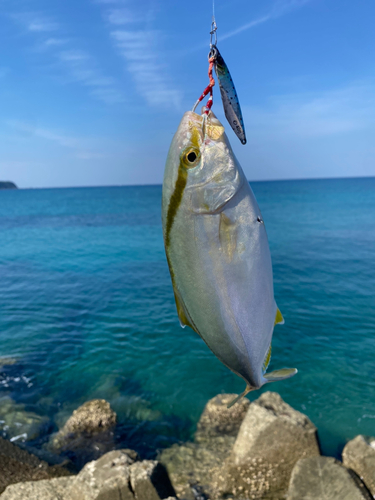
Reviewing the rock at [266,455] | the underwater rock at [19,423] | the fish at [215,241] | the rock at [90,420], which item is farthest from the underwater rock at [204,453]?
the fish at [215,241]

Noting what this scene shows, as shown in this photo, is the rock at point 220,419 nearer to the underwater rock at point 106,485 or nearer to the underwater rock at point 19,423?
the underwater rock at point 106,485

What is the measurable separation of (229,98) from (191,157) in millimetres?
572

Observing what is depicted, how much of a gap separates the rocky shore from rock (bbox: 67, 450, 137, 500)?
1 centimetres

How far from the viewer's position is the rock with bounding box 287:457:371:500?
5.52 m

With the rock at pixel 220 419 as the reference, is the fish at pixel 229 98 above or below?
above

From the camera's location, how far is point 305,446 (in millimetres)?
6812

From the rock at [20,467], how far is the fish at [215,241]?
6.25 meters

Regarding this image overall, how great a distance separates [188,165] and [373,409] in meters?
10.2

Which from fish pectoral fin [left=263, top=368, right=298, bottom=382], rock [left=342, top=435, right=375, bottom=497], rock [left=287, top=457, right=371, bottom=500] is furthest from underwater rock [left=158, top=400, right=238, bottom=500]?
fish pectoral fin [left=263, top=368, right=298, bottom=382]

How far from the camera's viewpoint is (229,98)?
2080 millimetres

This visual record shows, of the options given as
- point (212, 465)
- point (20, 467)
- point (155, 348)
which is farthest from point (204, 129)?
point (155, 348)

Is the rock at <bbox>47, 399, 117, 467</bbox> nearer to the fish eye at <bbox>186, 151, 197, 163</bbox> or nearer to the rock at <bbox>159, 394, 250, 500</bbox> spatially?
the rock at <bbox>159, 394, 250, 500</bbox>

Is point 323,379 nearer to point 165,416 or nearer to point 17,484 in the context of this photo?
point 165,416

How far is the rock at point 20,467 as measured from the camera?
6285 millimetres
